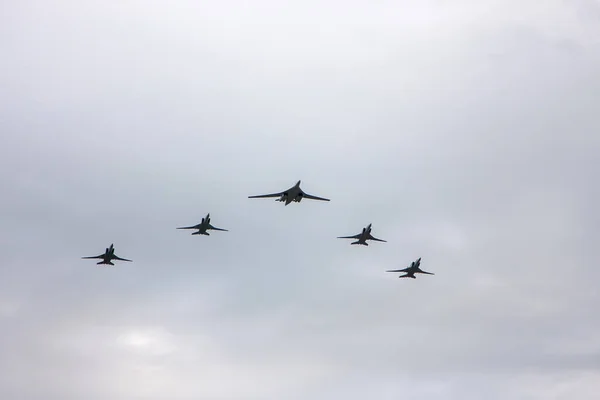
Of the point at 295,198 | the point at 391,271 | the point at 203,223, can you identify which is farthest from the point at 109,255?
the point at 391,271

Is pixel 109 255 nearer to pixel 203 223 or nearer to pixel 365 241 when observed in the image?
pixel 203 223

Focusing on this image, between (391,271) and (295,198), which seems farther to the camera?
(391,271)

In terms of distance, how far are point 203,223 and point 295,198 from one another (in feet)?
104

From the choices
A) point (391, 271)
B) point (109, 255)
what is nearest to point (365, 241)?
point (391, 271)

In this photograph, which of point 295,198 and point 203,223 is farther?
point 203,223

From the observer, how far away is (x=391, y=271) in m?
200

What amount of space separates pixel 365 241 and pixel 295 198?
93.7 feet

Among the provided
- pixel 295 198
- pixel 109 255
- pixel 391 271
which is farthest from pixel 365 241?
pixel 109 255

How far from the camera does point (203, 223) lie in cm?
19238

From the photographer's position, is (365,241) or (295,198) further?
(365,241)

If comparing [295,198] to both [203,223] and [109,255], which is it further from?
[109,255]

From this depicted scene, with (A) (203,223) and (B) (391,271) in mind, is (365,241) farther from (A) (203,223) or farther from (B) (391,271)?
(A) (203,223)

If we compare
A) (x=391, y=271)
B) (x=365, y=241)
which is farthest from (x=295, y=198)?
(x=391, y=271)

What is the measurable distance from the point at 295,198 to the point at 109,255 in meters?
54.3
